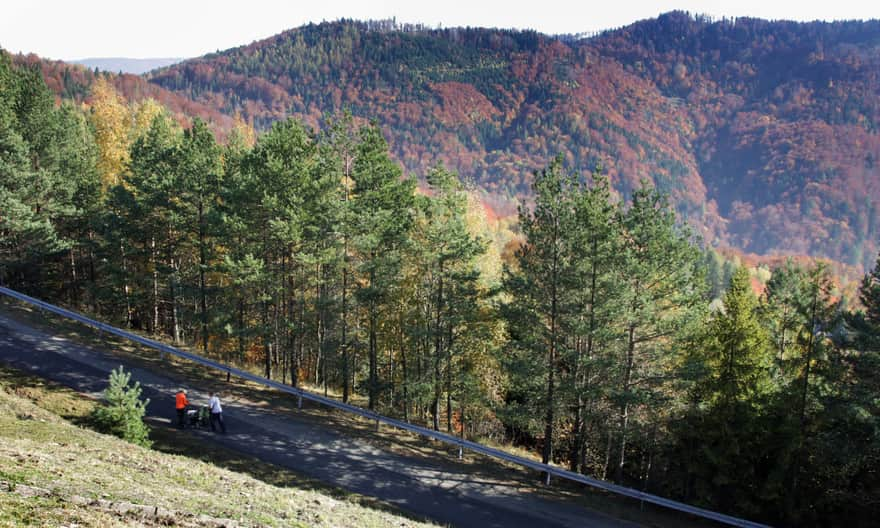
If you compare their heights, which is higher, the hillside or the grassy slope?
the hillside

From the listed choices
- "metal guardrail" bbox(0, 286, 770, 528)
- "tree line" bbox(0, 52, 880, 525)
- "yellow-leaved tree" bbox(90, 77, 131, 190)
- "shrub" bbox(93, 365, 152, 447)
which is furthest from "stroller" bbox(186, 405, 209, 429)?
"yellow-leaved tree" bbox(90, 77, 131, 190)

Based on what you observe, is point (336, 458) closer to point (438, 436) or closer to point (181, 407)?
point (438, 436)

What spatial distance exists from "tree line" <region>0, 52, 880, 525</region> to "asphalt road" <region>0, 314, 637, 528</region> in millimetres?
3193

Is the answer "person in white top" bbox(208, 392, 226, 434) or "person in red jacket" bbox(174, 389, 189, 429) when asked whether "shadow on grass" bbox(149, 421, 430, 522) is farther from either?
"person in white top" bbox(208, 392, 226, 434)

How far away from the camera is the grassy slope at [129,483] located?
910 centimetres

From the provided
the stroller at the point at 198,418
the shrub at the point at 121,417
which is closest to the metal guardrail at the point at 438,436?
the stroller at the point at 198,418

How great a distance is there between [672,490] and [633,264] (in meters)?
9.89

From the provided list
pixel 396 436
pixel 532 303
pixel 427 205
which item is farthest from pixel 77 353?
pixel 532 303

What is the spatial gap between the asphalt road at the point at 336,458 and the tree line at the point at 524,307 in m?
3.19

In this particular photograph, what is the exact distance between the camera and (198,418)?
22125 millimetres

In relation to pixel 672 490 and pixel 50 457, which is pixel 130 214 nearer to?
pixel 50 457

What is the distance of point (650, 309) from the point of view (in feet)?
69.4

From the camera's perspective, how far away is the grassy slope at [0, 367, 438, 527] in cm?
910

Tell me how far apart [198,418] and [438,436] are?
8954 millimetres
